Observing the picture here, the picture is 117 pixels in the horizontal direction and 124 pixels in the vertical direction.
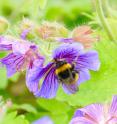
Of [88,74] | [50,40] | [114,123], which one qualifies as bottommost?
[114,123]

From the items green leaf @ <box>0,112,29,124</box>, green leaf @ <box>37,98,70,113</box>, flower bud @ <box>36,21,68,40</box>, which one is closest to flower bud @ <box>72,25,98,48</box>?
flower bud @ <box>36,21,68,40</box>

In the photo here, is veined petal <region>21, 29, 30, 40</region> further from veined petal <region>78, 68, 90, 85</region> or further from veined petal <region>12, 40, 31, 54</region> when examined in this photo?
veined petal <region>78, 68, 90, 85</region>

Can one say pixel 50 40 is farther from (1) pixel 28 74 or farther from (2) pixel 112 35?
(2) pixel 112 35

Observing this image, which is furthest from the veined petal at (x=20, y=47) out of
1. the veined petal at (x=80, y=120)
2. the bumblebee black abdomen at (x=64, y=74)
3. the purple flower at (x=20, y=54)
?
the veined petal at (x=80, y=120)

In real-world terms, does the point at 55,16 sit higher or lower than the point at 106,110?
higher

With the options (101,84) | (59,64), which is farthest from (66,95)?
(59,64)

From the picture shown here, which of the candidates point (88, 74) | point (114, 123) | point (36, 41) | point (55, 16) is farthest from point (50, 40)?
point (55, 16)

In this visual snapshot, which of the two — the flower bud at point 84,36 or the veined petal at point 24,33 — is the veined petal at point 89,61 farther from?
the veined petal at point 24,33

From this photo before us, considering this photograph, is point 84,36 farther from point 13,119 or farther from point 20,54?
point 13,119
